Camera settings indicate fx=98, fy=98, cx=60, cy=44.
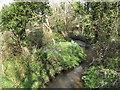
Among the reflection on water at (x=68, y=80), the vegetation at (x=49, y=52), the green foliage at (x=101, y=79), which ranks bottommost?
the reflection on water at (x=68, y=80)

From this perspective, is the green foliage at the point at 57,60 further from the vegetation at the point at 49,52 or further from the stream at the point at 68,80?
the stream at the point at 68,80

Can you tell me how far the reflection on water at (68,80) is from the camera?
656 cm

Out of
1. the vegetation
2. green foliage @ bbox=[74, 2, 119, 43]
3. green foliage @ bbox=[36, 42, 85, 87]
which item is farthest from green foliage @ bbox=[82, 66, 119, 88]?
green foliage @ bbox=[74, 2, 119, 43]

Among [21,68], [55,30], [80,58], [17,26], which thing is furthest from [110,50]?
[55,30]

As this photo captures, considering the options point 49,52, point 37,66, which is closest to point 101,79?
point 37,66

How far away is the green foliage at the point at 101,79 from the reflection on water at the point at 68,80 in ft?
1.95

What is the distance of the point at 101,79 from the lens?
6.14 meters

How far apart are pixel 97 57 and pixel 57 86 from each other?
392cm

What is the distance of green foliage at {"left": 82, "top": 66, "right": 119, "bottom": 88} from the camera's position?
573cm

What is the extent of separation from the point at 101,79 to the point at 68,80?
2248 millimetres

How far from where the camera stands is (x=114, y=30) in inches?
310

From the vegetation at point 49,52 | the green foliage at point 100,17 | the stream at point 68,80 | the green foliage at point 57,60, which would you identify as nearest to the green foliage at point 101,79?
the vegetation at point 49,52

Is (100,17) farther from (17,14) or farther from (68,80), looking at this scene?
(17,14)

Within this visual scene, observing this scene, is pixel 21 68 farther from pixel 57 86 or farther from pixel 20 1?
pixel 20 1
